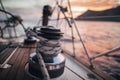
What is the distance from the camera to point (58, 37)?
77.4 inches

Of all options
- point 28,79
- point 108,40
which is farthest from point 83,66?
point 108,40

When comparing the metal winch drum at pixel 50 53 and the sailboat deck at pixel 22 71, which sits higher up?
the metal winch drum at pixel 50 53

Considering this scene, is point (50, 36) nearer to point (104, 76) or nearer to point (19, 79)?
point (19, 79)

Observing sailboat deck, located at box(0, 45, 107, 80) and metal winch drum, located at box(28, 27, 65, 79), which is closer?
metal winch drum, located at box(28, 27, 65, 79)

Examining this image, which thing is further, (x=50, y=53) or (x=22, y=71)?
(x=22, y=71)

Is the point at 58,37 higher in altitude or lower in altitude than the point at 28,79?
higher

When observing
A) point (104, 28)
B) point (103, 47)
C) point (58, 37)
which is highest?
point (58, 37)

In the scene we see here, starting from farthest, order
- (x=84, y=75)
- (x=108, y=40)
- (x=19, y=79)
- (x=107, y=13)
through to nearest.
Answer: (x=108, y=40) → (x=107, y=13) → (x=84, y=75) → (x=19, y=79)

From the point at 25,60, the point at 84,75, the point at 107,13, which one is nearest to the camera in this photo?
the point at 84,75

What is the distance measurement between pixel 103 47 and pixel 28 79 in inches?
781

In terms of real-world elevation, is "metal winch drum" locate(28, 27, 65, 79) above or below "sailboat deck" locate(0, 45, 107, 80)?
above

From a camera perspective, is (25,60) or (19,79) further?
(25,60)

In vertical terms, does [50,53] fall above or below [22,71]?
above

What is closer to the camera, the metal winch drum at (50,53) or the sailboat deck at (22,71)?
the metal winch drum at (50,53)
